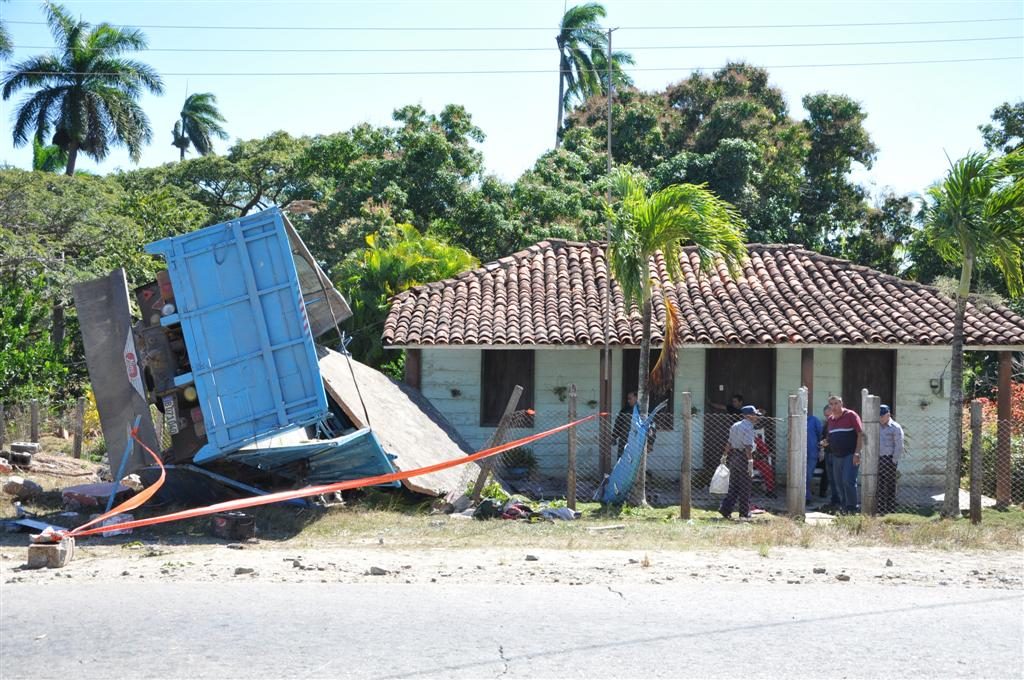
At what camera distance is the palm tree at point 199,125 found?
53719 mm

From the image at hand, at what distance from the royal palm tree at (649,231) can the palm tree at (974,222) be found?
8.87ft

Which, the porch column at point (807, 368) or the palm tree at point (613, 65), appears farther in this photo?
the palm tree at point (613, 65)

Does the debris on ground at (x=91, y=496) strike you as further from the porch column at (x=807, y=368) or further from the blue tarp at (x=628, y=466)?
the porch column at (x=807, y=368)

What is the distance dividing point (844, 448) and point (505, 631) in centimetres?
854

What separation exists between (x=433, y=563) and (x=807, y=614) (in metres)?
3.68

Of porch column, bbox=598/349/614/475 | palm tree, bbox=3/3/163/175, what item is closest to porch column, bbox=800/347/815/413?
porch column, bbox=598/349/614/475

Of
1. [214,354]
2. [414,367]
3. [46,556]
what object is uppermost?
[214,354]

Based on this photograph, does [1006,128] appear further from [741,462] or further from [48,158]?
[48,158]

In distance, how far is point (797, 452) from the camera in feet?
42.0

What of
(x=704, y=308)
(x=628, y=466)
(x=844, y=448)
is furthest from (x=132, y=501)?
(x=704, y=308)

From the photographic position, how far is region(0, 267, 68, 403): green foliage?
20.3 m

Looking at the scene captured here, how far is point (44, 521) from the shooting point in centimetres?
1219

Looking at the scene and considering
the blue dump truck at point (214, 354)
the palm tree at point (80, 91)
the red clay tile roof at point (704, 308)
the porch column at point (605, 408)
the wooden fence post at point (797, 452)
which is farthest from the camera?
the palm tree at point (80, 91)

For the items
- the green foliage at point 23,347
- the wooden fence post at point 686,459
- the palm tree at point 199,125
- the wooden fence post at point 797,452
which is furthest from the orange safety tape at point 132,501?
the palm tree at point 199,125
